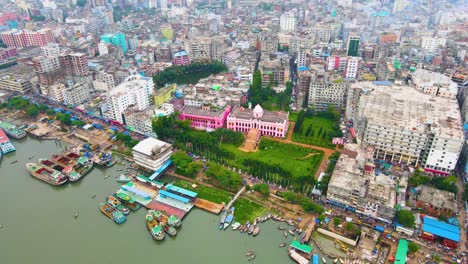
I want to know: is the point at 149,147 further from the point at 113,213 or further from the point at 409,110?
the point at 409,110

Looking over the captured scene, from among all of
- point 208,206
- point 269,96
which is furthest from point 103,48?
point 208,206

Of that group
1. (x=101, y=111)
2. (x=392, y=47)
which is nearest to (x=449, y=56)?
(x=392, y=47)

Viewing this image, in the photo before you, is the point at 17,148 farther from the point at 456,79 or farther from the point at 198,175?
the point at 456,79

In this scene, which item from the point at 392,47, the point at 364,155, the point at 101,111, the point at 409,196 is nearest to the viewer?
the point at 409,196

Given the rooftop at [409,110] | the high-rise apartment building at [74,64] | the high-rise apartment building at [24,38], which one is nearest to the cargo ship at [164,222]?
the rooftop at [409,110]

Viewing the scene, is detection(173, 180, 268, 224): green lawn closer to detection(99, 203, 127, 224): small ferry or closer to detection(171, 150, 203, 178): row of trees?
detection(171, 150, 203, 178): row of trees

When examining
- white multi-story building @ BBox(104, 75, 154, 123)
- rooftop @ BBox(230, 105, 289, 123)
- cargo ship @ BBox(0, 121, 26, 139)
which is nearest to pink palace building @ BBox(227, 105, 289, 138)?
rooftop @ BBox(230, 105, 289, 123)
